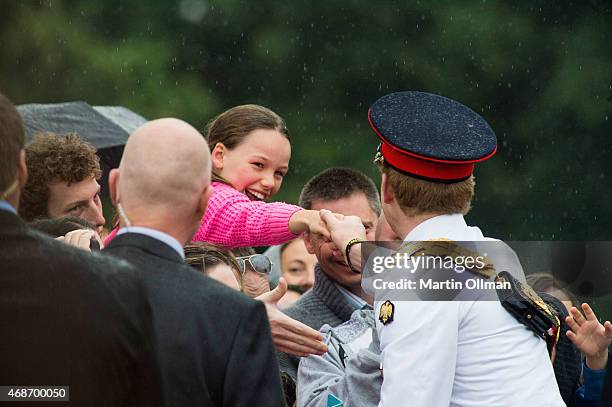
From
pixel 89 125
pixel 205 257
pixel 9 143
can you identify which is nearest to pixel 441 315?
pixel 205 257

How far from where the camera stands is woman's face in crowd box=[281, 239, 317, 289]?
23.8 ft

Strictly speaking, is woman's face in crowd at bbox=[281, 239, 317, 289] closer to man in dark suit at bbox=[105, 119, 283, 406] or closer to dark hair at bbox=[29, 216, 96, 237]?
dark hair at bbox=[29, 216, 96, 237]

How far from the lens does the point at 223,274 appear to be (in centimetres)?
387

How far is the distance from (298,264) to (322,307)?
7.86ft

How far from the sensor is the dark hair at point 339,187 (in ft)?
17.4

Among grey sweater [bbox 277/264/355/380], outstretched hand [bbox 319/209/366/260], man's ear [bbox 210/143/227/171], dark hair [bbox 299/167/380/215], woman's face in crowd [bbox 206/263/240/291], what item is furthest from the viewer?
dark hair [bbox 299/167/380/215]

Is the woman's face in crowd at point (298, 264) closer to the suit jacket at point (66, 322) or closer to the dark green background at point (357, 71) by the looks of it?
the suit jacket at point (66, 322)

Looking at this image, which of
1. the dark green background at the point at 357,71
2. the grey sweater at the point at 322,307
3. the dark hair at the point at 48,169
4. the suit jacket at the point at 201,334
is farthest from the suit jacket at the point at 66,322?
the dark green background at the point at 357,71

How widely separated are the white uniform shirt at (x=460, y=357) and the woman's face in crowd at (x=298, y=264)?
3659 mm

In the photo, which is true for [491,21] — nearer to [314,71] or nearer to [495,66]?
[495,66]

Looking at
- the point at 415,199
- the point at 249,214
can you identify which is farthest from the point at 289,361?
the point at 415,199

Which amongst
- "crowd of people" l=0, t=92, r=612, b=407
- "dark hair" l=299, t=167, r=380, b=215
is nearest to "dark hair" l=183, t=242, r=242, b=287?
"crowd of people" l=0, t=92, r=612, b=407

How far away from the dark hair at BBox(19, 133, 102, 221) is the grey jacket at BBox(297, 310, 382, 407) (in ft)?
4.20

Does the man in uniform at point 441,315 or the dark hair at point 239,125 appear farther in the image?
the dark hair at point 239,125
